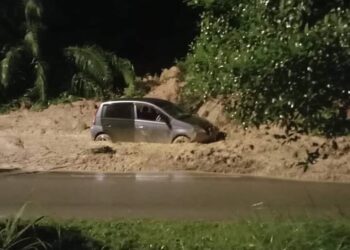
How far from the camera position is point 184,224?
431 inches

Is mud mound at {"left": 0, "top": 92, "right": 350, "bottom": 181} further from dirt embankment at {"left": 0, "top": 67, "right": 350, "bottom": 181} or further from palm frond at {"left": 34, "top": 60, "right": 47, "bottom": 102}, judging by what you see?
palm frond at {"left": 34, "top": 60, "right": 47, "bottom": 102}

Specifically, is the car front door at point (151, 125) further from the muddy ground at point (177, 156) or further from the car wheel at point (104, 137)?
the car wheel at point (104, 137)

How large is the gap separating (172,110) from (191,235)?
13.0 m

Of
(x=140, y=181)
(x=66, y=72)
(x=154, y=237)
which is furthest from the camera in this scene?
(x=66, y=72)

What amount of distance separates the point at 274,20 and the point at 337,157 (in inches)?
486

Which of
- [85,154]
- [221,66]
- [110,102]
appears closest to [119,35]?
[110,102]

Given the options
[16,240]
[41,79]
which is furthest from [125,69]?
[16,240]

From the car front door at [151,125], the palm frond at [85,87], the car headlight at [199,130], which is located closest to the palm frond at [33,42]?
the palm frond at [85,87]

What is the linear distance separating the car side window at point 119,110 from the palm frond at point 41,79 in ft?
16.3

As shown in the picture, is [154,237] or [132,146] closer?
[154,237]

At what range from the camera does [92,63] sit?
27594 millimetres

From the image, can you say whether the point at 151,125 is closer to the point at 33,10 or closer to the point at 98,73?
the point at 98,73

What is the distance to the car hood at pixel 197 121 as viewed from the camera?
882 inches

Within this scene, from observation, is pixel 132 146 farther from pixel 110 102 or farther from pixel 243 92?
pixel 243 92
